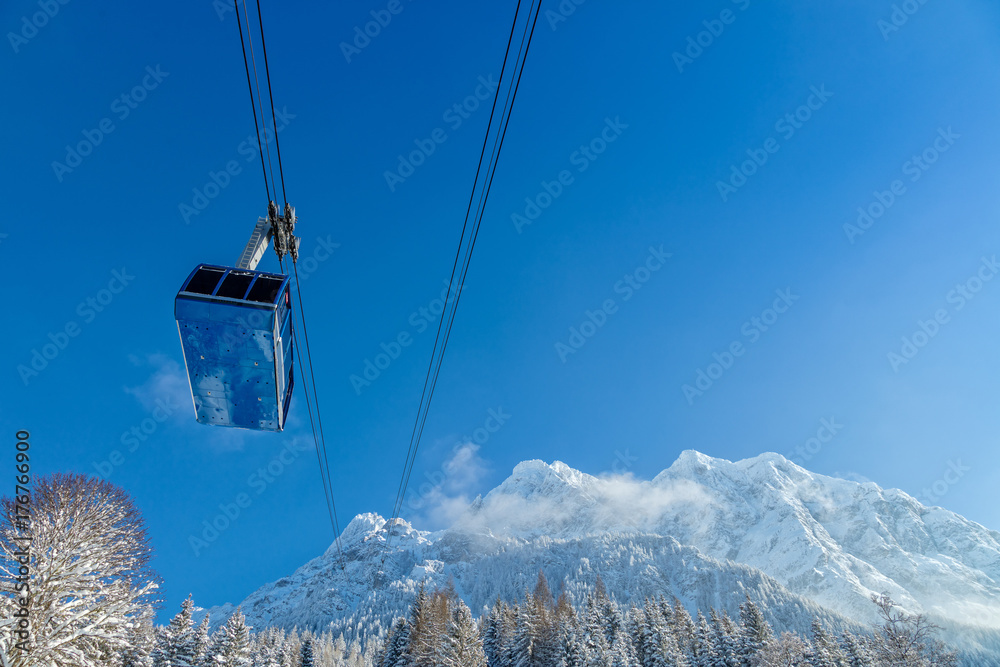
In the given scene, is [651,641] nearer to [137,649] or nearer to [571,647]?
[571,647]

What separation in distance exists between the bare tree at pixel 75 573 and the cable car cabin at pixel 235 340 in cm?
663

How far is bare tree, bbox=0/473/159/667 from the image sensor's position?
1293 centimetres

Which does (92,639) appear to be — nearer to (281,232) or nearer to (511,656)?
(281,232)

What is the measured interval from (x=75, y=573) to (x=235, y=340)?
9534 millimetres

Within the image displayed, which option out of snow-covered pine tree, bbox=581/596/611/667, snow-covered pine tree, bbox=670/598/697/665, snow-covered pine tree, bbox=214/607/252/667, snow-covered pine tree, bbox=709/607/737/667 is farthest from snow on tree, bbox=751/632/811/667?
snow-covered pine tree, bbox=214/607/252/667

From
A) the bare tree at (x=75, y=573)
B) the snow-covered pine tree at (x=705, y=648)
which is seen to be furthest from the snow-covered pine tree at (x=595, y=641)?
the bare tree at (x=75, y=573)

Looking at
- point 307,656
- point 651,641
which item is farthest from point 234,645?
point 651,641

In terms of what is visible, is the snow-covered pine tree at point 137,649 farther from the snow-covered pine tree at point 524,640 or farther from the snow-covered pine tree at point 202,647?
the snow-covered pine tree at point 524,640

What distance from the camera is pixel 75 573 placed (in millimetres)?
14328

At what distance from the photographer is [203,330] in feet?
36.8

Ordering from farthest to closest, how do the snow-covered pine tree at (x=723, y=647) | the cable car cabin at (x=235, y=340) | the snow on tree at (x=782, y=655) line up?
the snow-covered pine tree at (x=723, y=647), the snow on tree at (x=782, y=655), the cable car cabin at (x=235, y=340)

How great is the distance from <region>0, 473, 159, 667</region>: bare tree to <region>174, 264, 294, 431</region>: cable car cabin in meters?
6.63

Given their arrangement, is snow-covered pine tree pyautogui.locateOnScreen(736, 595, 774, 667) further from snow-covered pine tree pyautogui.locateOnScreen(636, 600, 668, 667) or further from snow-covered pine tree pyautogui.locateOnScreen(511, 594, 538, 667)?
snow-covered pine tree pyautogui.locateOnScreen(511, 594, 538, 667)

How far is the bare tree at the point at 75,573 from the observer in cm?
1293
